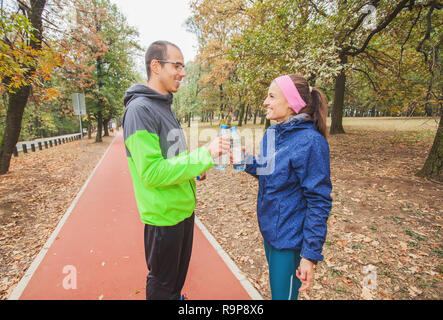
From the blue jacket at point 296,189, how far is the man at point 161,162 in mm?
591

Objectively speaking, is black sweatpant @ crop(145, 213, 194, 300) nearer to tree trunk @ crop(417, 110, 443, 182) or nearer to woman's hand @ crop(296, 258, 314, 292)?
woman's hand @ crop(296, 258, 314, 292)

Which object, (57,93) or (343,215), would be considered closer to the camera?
(343,215)

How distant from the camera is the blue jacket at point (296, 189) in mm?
1584

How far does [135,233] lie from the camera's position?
4340 millimetres

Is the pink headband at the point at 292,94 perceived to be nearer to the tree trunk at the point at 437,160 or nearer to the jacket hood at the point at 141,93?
the jacket hood at the point at 141,93

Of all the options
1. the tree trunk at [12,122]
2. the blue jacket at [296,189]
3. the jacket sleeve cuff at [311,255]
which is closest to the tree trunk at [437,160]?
the blue jacket at [296,189]

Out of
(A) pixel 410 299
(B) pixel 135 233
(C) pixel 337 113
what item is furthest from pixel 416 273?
(C) pixel 337 113

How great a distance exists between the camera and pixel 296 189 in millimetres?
1730

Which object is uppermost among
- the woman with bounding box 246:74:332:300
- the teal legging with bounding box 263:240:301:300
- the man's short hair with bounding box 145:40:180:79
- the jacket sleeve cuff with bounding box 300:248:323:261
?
the man's short hair with bounding box 145:40:180:79

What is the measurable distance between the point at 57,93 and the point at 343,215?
10389 mm

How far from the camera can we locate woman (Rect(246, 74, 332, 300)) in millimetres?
1591

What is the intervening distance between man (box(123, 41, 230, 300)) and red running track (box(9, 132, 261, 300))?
1185 millimetres

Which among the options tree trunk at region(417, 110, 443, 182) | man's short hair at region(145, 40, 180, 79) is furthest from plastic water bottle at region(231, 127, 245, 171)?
tree trunk at region(417, 110, 443, 182)
